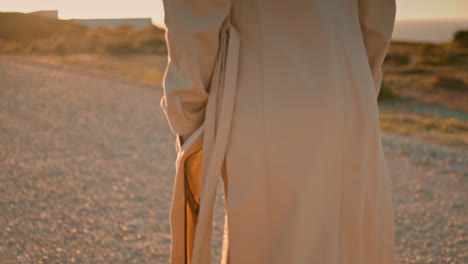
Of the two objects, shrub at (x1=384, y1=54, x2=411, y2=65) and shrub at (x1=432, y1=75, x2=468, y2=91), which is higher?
shrub at (x1=432, y1=75, x2=468, y2=91)

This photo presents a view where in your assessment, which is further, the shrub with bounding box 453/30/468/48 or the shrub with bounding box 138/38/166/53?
the shrub with bounding box 453/30/468/48

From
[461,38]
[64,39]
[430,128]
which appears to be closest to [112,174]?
[430,128]

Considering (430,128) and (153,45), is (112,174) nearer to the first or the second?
(430,128)

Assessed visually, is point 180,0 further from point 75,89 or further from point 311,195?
point 75,89

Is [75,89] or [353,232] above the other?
[353,232]

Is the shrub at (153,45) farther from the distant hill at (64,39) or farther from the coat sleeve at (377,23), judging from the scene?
the coat sleeve at (377,23)

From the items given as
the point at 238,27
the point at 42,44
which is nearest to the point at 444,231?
the point at 238,27

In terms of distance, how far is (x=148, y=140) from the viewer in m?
5.41

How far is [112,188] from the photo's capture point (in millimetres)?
3811

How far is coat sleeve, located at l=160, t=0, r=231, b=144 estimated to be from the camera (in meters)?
1.45

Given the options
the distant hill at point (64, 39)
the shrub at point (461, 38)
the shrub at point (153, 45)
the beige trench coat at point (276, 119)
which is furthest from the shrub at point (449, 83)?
the shrub at point (461, 38)

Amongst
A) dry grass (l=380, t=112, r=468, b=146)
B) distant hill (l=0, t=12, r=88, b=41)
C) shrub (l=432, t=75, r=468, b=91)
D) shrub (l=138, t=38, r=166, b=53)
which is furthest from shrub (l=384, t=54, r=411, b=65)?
dry grass (l=380, t=112, r=468, b=146)

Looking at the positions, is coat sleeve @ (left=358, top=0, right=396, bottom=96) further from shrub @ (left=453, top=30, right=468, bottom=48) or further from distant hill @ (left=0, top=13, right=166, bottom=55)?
shrub @ (left=453, top=30, right=468, bottom=48)

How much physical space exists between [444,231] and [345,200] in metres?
2.14
